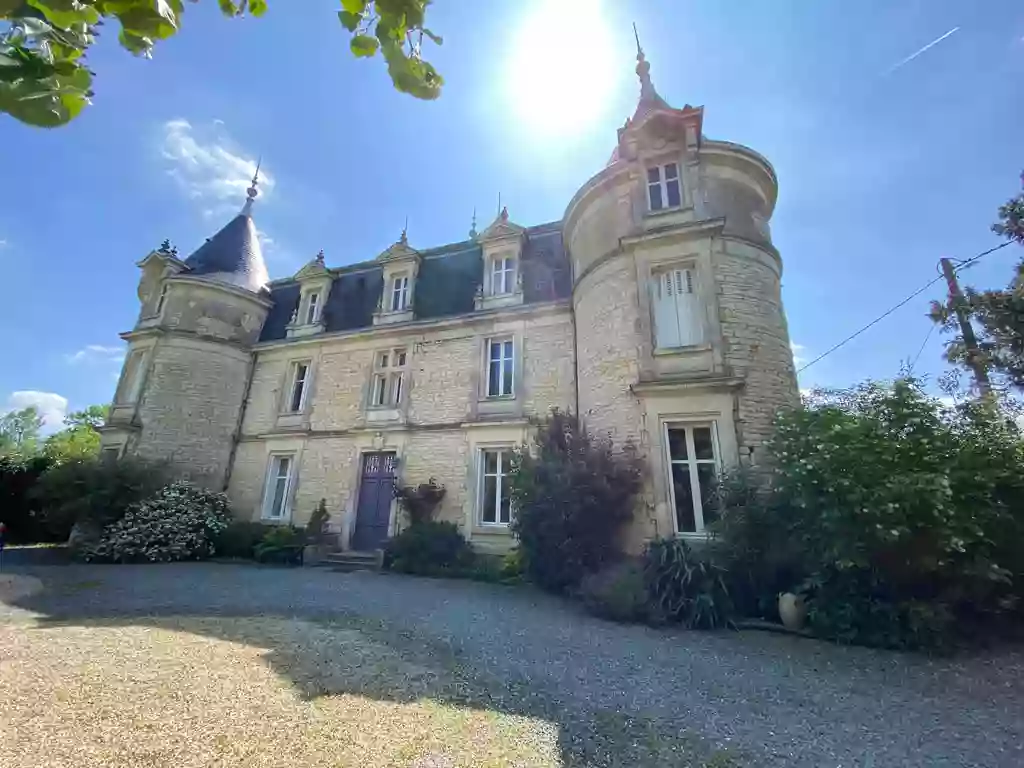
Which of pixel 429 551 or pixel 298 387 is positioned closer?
pixel 429 551

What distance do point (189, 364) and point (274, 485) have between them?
4.77m

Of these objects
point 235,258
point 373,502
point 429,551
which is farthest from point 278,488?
point 235,258

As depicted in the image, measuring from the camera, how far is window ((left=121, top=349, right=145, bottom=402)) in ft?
47.6

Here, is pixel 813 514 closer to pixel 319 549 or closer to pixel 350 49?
pixel 350 49

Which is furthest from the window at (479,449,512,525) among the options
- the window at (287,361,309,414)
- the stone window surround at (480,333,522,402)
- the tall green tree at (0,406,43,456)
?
the tall green tree at (0,406,43,456)

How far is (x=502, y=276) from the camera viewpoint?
13.5 meters

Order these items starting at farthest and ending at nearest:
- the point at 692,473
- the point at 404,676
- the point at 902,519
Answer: the point at 692,473 < the point at 902,519 < the point at 404,676

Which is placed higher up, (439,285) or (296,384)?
(439,285)

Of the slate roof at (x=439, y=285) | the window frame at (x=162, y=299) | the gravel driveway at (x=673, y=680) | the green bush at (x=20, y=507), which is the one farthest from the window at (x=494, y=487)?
the green bush at (x=20, y=507)

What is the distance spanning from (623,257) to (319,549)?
34.0 ft

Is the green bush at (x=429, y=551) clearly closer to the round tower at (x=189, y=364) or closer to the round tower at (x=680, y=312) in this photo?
the round tower at (x=680, y=312)

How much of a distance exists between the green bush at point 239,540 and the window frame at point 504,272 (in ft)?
30.3

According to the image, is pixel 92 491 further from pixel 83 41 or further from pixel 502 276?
pixel 83 41

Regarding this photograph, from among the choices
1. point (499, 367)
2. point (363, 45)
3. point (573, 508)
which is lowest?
point (573, 508)
